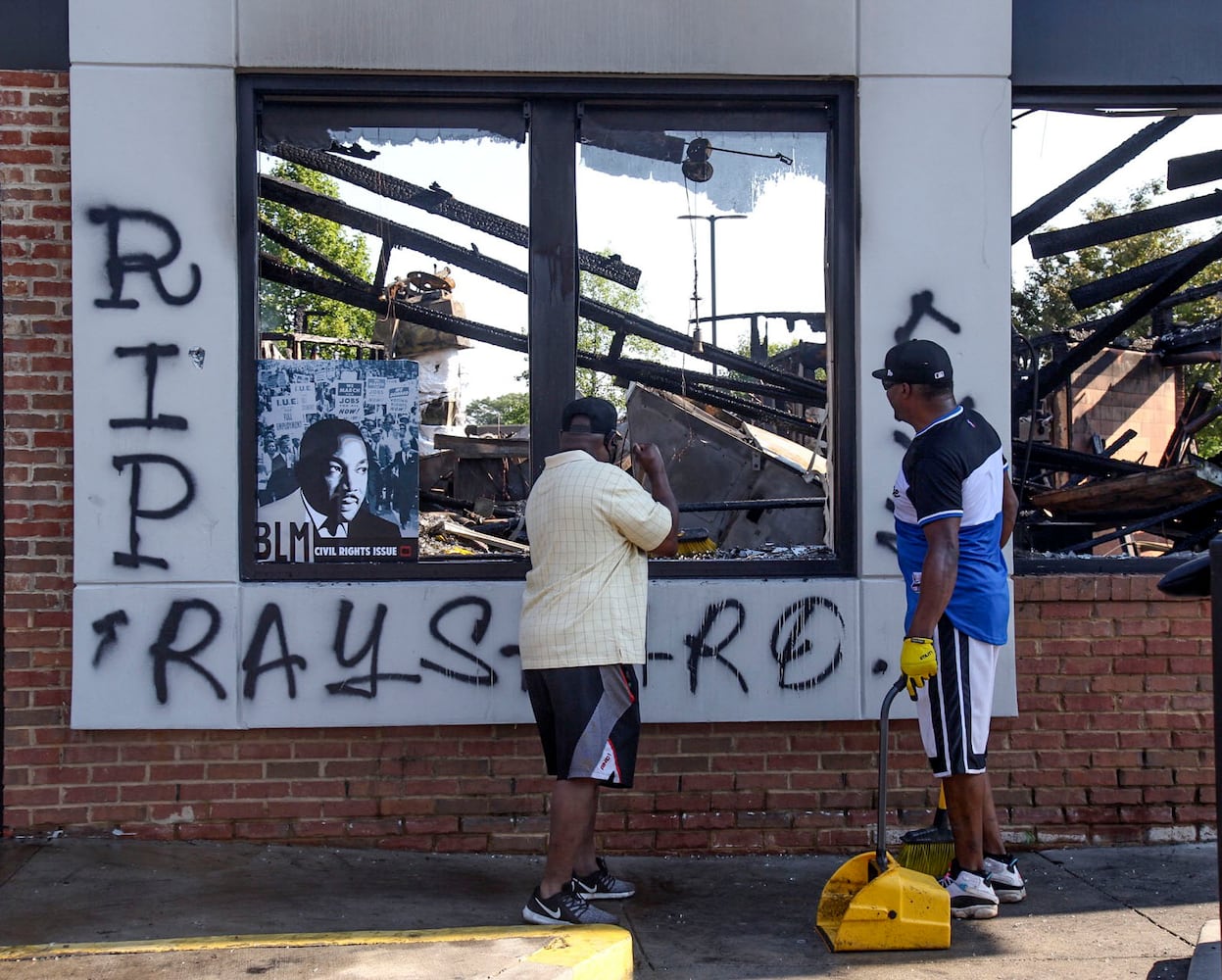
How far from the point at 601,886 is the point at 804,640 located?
126 cm

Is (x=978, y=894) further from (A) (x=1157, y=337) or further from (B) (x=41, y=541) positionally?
(A) (x=1157, y=337)

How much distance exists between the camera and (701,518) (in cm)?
546

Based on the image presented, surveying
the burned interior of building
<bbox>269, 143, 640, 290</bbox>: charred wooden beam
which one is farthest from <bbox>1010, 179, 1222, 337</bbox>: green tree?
<bbox>269, 143, 640, 290</bbox>: charred wooden beam

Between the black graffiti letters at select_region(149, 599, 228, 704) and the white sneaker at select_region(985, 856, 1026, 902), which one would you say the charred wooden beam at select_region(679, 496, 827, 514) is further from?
the black graffiti letters at select_region(149, 599, 228, 704)

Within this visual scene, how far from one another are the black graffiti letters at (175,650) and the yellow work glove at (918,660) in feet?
8.51

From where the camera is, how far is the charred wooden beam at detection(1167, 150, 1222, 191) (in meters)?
5.79

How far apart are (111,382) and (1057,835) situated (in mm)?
4203

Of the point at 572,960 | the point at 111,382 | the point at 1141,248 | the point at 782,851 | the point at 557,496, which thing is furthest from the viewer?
the point at 1141,248

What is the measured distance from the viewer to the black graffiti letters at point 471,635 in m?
4.97

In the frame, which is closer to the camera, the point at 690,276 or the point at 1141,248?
the point at 690,276

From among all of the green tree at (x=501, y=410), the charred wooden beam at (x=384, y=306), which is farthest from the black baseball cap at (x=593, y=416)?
the charred wooden beam at (x=384, y=306)

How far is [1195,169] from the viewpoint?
5812mm

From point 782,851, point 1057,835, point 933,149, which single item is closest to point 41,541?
point 782,851

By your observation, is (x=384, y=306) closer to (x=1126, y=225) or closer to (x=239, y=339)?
(x=239, y=339)
